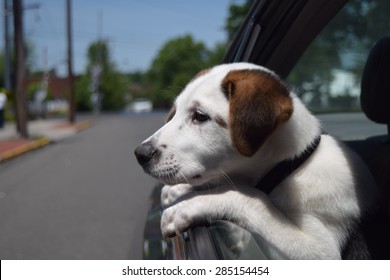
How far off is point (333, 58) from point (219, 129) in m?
1.42

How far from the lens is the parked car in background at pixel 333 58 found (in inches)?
104

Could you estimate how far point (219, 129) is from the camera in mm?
1950

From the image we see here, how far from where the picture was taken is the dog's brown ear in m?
1.83

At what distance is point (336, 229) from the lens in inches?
76.7

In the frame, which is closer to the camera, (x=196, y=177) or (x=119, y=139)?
(x=196, y=177)

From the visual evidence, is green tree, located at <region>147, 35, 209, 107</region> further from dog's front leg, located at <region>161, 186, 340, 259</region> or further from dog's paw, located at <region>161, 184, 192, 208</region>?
dog's front leg, located at <region>161, 186, 340, 259</region>

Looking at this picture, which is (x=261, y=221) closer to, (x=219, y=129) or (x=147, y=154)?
(x=219, y=129)

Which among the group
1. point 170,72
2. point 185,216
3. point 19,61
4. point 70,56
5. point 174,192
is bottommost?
point 70,56

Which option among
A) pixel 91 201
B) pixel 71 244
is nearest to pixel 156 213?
pixel 71 244

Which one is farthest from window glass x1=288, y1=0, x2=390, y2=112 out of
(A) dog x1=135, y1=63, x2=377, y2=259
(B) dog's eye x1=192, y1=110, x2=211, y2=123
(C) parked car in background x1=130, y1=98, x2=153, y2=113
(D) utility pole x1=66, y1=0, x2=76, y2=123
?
(D) utility pole x1=66, y1=0, x2=76, y2=123

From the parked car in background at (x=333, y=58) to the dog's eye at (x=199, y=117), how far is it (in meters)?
0.54

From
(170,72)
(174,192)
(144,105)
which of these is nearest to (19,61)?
(144,105)

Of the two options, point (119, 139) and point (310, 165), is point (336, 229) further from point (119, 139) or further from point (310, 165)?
point (119, 139)
